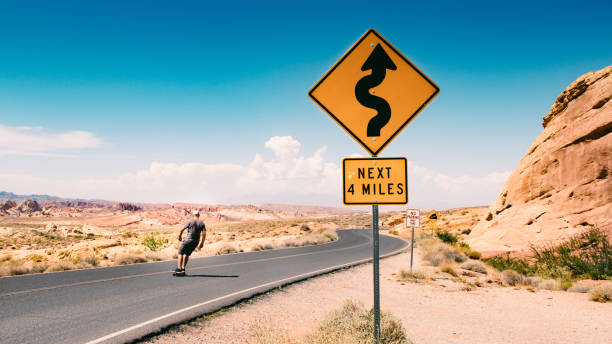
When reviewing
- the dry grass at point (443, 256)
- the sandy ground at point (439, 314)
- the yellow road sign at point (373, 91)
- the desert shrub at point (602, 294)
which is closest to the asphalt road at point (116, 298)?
the sandy ground at point (439, 314)

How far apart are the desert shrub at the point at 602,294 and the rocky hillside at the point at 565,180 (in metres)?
4.27

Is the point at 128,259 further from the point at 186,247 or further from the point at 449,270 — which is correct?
the point at 449,270

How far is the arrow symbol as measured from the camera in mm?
3334

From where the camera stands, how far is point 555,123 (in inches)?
750

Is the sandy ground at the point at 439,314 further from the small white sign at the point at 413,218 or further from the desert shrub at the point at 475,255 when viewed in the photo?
the desert shrub at the point at 475,255

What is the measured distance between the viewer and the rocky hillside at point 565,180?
562 inches

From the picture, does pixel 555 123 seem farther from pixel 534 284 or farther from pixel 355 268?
pixel 355 268

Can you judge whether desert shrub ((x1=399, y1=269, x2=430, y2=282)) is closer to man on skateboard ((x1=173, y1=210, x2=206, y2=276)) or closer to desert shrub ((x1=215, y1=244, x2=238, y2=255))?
man on skateboard ((x1=173, y1=210, x2=206, y2=276))

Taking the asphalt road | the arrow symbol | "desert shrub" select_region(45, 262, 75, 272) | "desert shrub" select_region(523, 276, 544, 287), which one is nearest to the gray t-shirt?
the asphalt road

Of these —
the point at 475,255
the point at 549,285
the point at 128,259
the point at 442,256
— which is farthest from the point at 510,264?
the point at 128,259

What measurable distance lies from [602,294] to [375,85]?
1009cm

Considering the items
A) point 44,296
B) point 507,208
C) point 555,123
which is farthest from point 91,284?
point 555,123

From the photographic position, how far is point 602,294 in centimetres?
936

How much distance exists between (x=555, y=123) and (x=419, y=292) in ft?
46.3
